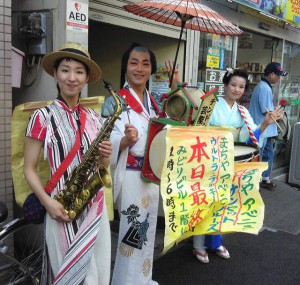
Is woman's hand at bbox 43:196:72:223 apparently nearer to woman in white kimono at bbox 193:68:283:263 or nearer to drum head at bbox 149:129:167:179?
drum head at bbox 149:129:167:179

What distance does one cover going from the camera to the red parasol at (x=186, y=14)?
117 inches

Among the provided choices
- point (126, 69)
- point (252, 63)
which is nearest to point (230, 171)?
point (126, 69)

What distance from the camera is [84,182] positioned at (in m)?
2.19

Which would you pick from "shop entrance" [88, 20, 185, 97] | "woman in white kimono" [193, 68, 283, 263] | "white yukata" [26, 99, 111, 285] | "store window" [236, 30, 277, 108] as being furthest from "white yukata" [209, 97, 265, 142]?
"store window" [236, 30, 277, 108]

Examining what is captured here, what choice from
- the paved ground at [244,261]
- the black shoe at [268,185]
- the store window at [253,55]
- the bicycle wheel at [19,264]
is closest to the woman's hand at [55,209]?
the bicycle wheel at [19,264]

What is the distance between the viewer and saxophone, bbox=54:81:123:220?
2154mm

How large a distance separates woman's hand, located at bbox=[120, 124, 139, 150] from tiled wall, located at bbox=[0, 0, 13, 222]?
1.21 m

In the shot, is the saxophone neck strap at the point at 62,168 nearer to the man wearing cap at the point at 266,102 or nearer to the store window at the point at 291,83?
the man wearing cap at the point at 266,102

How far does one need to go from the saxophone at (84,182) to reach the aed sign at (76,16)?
1.62 m

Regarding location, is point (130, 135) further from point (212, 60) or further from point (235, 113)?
point (212, 60)

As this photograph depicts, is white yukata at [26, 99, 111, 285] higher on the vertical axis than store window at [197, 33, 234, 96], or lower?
lower

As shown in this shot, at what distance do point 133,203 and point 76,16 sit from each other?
1.81m

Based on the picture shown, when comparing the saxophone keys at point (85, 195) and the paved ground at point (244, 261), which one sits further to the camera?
the paved ground at point (244, 261)

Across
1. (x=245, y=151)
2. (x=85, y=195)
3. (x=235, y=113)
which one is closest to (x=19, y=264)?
(x=85, y=195)
